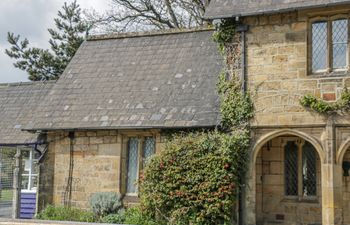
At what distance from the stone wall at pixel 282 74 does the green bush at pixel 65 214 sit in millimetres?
5607

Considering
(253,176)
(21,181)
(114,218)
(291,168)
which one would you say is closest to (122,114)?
(114,218)

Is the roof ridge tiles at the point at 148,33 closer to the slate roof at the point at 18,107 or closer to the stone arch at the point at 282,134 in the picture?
the slate roof at the point at 18,107

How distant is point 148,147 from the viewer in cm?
1474

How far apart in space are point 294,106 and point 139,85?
204 inches

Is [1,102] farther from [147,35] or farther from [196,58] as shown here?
[196,58]

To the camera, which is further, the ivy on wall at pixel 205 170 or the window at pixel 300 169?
the window at pixel 300 169

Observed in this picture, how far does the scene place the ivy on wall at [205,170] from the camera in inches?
492

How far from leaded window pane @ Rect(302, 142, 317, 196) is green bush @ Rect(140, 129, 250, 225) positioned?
2.04 metres

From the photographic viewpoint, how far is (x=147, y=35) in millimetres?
17250

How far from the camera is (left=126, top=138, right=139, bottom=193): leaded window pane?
1471 cm

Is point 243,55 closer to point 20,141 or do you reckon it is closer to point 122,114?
point 122,114

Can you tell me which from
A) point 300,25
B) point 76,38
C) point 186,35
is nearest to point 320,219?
point 300,25

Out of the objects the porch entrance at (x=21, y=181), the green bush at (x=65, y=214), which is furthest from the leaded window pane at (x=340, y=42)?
the porch entrance at (x=21, y=181)

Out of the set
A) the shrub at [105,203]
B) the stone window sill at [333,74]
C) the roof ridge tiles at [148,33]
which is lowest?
the shrub at [105,203]
